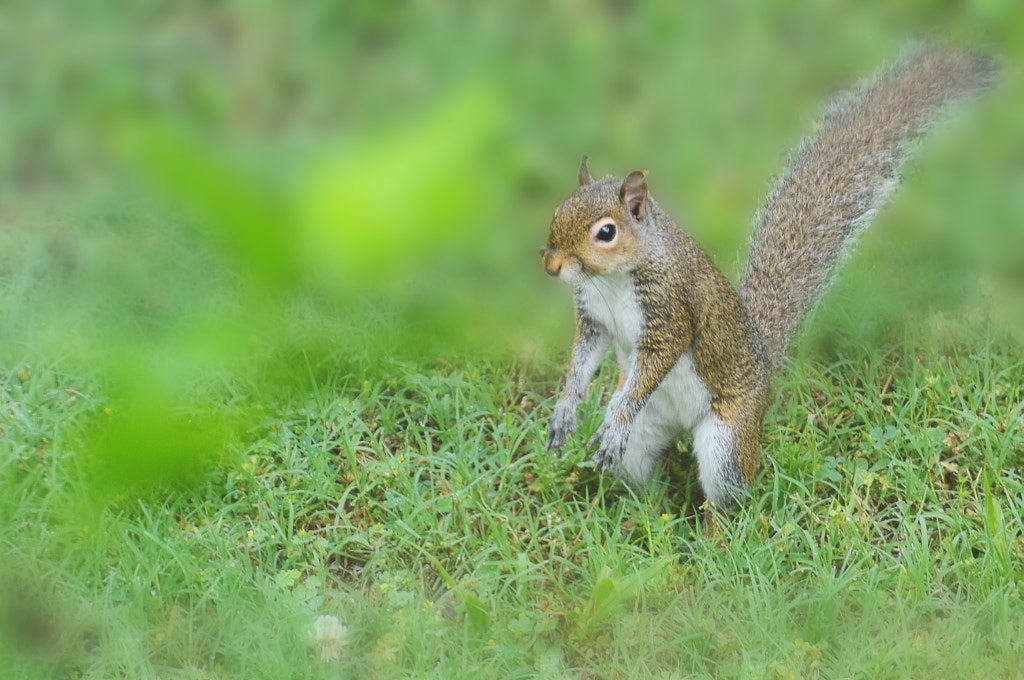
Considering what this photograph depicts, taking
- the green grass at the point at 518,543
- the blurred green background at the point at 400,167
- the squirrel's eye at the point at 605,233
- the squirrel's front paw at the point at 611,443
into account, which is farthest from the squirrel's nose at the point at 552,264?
the green grass at the point at 518,543

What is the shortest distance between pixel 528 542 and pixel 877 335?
1.13 metres

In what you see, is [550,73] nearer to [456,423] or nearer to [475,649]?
[456,423]

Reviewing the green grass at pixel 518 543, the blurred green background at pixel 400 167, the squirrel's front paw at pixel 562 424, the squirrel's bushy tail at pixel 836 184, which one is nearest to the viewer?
the blurred green background at pixel 400 167

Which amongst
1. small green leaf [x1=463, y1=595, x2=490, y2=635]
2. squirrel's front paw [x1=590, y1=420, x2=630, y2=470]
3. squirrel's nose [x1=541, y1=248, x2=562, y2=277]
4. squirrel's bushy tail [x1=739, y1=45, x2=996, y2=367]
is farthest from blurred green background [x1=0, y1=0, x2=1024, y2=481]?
small green leaf [x1=463, y1=595, x2=490, y2=635]

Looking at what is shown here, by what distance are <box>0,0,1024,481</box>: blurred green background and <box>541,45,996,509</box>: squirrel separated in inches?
6.5

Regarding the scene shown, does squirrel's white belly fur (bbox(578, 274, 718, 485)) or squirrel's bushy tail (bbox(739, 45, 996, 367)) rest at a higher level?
squirrel's bushy tail (bbox(739, 45, 996, 367))

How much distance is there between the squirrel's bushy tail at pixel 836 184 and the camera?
2619mm

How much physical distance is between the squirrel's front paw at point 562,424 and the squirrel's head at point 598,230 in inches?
15.5

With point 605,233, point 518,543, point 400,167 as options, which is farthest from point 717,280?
point 400,167

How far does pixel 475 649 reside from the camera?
2.22 m

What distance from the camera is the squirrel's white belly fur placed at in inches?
92.4

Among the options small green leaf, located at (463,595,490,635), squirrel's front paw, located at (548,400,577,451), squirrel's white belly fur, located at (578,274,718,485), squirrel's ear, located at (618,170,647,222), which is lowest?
small green leaf, located at (463,595,490,635)

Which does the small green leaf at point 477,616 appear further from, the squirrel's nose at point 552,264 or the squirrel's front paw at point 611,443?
the squirrel's nose at point 552,264

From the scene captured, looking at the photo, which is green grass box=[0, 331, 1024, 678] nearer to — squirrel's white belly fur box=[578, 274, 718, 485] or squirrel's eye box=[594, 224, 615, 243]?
squirrel's white belly fur box=[578, 274, 718, 485]
